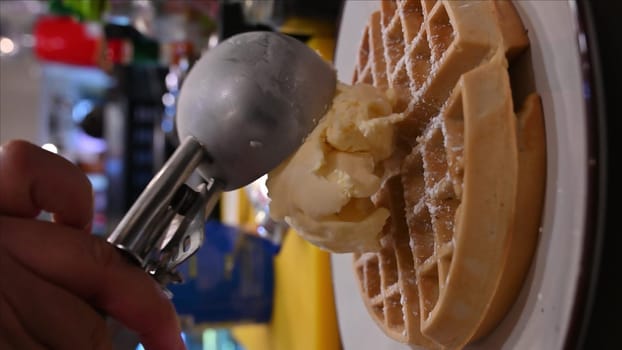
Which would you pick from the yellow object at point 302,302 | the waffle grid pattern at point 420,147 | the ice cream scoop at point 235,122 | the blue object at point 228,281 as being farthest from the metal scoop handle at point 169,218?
the blue object at point 228,281

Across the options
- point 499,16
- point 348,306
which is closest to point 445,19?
point 499,16

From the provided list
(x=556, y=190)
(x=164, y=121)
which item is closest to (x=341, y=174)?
(x=556, y=190)

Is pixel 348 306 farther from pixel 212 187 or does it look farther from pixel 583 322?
pixel 583 322

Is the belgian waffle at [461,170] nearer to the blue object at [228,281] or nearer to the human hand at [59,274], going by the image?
the human hand at [59,274]

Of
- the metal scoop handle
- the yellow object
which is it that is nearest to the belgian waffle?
the metal scoop handle

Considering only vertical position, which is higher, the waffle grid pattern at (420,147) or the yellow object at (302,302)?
the waffle grid pattern at (420,147)

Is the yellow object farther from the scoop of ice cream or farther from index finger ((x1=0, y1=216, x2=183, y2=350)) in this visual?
index finger ((x1=0, y1=216, x2=183, y2=350))
